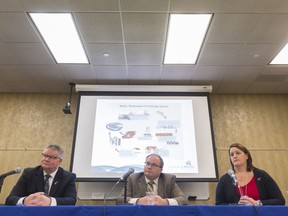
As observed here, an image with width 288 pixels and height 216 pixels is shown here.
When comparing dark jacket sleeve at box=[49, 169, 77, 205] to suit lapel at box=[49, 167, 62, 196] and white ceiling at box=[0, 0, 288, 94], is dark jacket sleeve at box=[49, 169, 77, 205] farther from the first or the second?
white ceiling at box=[0, 0, 288, 94]

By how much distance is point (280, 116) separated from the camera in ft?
14.5

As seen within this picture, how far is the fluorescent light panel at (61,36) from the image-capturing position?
2.80m

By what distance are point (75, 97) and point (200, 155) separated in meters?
2.50

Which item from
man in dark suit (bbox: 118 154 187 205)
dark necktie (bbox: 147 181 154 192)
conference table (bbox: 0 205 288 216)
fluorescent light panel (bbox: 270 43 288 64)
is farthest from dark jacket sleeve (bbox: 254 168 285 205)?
fluorescent light panel (bbox: 270 43 288 64)

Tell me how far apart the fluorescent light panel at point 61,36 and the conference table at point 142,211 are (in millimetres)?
2232

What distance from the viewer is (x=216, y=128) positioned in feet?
14.1

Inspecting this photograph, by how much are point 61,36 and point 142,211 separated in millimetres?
2629

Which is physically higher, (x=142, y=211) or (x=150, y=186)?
(x=150, y=186)

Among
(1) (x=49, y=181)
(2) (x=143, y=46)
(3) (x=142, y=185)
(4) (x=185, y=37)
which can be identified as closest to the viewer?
(1) (x=49, y=181)

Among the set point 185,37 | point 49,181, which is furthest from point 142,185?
point 185,37

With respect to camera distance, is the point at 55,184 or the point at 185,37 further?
the point at 185,37

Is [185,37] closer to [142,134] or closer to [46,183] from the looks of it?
[142,134]

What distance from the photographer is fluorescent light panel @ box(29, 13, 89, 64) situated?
280cm

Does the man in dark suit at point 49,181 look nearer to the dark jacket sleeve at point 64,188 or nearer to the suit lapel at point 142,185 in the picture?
the dark jacket sleeve at point 64,188
